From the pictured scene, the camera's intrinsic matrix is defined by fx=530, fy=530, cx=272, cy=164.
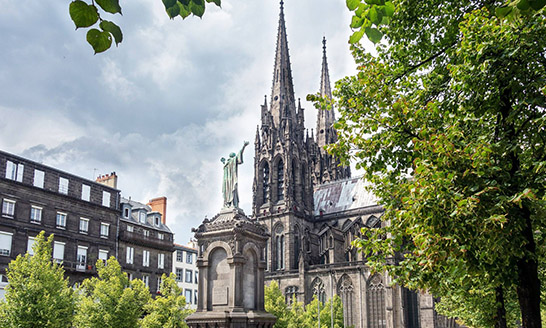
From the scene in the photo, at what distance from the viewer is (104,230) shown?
46594mm

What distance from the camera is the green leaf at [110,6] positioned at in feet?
13.3

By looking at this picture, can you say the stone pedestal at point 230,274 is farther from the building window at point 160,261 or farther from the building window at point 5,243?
the building window at point 160,261

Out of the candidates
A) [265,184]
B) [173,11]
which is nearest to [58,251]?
[173,11]

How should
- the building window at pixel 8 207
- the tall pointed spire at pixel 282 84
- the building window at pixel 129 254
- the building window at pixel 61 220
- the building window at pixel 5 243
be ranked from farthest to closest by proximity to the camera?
the tall pointed spire at pixel 282 84 < the building window at pixel 129 254 < the building window at pixel 61 220 < the building window at pixel 8 207 < the building window at pixel 5 243

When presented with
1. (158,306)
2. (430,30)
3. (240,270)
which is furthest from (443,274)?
(158,306)

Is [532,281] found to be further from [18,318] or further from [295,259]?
[295,259]

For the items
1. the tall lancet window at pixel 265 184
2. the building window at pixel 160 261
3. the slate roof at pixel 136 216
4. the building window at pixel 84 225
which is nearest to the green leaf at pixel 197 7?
the building window at pixel 84 225

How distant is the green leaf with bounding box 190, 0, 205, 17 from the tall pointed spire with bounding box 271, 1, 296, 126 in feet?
257

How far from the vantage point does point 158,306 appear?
101 ft

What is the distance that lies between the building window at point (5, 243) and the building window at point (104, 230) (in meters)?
8.91

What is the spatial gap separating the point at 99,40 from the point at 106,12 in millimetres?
230

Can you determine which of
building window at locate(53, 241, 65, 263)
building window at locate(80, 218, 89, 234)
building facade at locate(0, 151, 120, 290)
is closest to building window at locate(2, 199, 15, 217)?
building facade at locate(0, 151, 120, 290)

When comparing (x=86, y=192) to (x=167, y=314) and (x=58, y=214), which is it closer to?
(x=58, y=214)

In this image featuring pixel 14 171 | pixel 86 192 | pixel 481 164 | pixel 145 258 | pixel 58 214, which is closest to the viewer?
pixel 481 164
